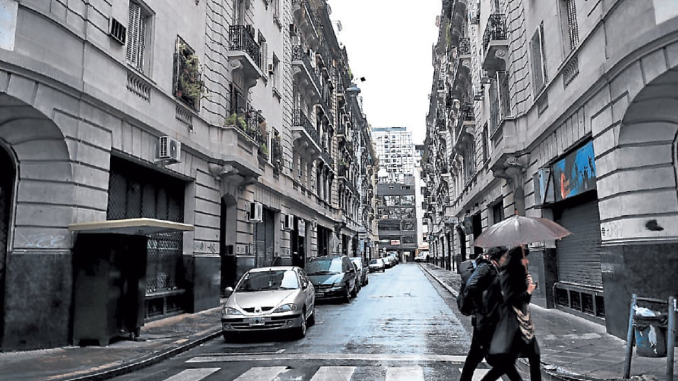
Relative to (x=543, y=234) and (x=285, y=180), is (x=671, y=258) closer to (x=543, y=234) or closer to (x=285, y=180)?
(x=543, y=234)

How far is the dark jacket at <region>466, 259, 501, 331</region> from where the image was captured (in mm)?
5172

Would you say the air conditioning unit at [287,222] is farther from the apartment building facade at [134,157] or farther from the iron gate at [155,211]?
the iron gate at [155,211]

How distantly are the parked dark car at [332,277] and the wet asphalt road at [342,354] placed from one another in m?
4.14

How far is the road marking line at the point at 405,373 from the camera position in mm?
7258

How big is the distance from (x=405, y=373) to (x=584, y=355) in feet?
10.4

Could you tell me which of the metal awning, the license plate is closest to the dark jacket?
the license plate

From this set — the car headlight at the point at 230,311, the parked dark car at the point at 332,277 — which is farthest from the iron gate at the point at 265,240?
the car headlight at the point at 230,311

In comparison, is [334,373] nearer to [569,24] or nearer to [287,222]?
[569,24]

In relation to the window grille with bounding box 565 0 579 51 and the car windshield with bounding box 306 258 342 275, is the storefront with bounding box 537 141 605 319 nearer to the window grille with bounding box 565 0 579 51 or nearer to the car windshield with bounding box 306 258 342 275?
the window grille with bounding box 565 0 579 51

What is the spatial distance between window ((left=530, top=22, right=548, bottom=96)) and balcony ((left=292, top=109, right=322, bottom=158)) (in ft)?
50.4

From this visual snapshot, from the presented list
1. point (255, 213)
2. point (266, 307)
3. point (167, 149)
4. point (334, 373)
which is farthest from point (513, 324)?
point (255, 213)

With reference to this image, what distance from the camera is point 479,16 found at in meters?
Result: 25.1

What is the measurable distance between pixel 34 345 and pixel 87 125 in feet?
14.7

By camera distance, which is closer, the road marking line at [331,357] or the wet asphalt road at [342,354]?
the wet asphalt road at [342,354]
